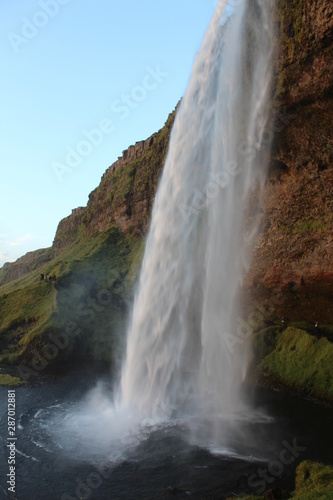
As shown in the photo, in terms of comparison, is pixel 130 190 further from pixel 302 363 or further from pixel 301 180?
pixel 302 363

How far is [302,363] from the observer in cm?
2812

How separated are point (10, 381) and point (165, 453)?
1917cm

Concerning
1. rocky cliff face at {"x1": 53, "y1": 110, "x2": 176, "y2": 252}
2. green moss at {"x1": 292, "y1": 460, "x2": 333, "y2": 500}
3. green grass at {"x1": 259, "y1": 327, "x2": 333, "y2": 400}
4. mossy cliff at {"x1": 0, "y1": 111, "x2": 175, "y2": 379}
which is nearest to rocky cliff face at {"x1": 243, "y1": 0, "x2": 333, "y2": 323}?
green grass at {"x1": 259, "y1": 327, "x2": 333, "y2": 400}

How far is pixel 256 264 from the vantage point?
1298 inches

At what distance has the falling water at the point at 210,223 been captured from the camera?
1143 inches

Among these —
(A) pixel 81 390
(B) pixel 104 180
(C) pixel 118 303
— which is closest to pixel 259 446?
(A) pixel 81 390

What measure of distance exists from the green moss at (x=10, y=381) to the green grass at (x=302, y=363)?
1909 centimetres

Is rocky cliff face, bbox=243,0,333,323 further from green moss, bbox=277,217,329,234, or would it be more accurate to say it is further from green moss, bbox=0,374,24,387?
green moss, bbox=0,374,24,387

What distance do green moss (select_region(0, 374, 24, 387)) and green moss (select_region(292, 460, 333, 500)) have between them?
24002 millimetres

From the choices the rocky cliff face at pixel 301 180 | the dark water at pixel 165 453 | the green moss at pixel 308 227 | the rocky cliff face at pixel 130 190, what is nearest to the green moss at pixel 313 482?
the dark water at pixel 165 453

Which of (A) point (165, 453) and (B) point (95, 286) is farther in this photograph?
(B) point (95, 286)

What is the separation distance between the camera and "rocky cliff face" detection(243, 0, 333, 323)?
26.1 metres

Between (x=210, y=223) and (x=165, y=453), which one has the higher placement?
(x=210, y=223)

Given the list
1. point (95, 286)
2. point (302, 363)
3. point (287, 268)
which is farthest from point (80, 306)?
point (302, 363)
